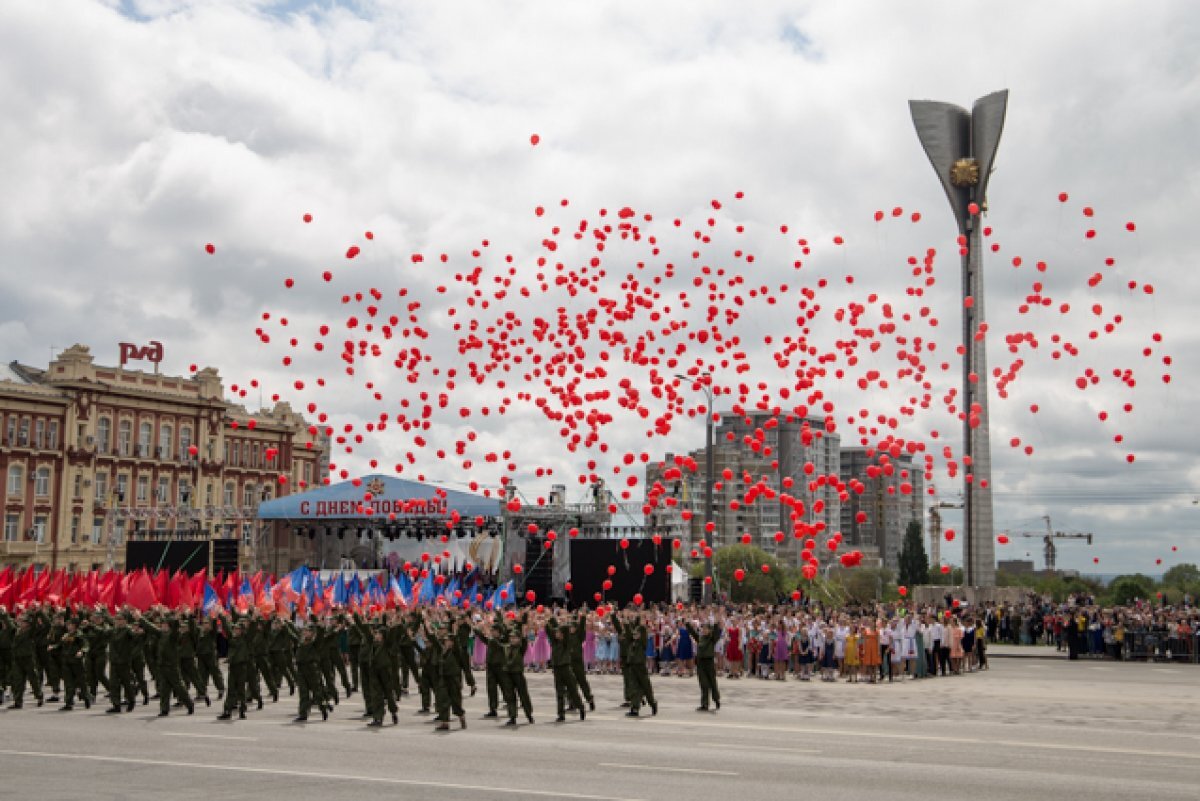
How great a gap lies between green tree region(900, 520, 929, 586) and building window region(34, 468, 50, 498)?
268 feet

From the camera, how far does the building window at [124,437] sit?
6750 centimetres

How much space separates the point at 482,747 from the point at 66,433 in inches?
2204

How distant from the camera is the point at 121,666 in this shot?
1969 cm

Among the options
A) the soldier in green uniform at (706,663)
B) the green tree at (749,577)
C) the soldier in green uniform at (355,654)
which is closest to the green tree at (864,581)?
the green tree at (749,577)

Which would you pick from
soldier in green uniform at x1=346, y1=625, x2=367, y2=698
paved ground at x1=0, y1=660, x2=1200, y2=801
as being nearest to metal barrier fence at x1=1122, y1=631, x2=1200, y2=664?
paved ground at x1=0, y1=660, x2=1200, y2=801

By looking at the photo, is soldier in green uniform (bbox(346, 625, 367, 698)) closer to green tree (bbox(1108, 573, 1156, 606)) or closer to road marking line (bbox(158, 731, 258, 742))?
road marking line (bbox(158, 731, 258, 742))

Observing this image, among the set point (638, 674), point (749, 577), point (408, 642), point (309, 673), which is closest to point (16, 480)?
point (408, 642)

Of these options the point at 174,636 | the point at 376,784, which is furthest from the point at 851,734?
→ the point at 174,636

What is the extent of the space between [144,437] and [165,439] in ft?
4.77

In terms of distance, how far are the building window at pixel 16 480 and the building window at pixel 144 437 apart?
718cm

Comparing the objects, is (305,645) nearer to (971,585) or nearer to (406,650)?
(406,650)

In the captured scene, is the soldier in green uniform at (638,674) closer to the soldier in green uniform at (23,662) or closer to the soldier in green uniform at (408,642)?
the soldier in green uniform at (408,642)

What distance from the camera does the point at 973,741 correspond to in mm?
15516

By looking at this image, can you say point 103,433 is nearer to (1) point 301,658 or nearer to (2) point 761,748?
(1) point 301,658
